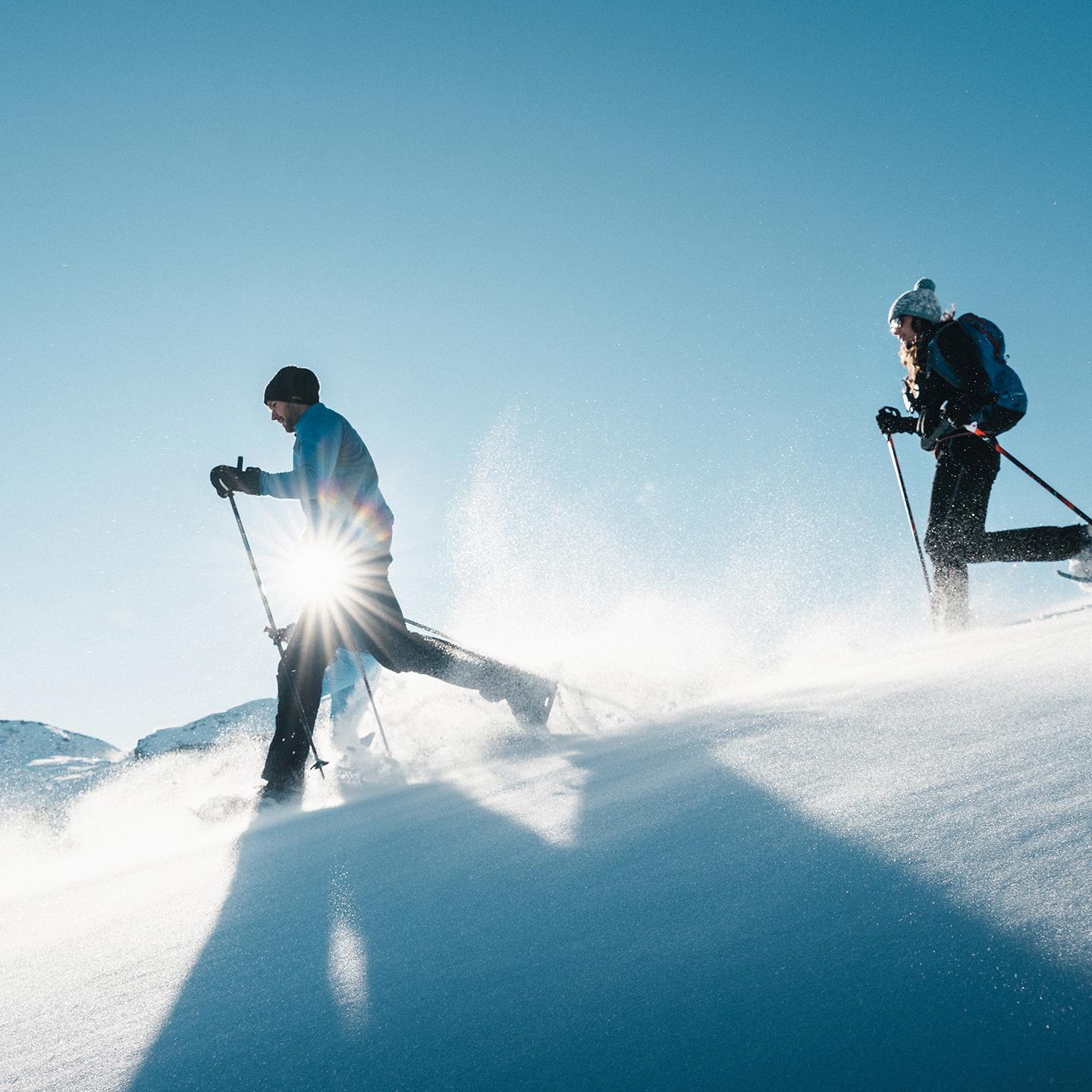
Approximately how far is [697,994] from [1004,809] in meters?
0.60

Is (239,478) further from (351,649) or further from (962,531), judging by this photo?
(962,531)

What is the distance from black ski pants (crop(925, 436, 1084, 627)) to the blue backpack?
8.4 inches

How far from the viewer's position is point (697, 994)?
2.63 ft

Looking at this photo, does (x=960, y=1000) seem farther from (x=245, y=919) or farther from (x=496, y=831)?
(x=245, y=919)

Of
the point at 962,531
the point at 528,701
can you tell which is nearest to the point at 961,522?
the point at 962,531

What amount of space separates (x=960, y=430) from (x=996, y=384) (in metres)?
0.33

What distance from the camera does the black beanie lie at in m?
3.76

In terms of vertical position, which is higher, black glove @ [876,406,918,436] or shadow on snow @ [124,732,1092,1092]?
black glove @ [876,406,918,436]

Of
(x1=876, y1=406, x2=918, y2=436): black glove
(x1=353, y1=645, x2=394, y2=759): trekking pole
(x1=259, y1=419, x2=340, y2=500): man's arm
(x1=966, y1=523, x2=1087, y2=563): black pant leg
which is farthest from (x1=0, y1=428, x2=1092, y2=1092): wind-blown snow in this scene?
(x1=876, y1=406, x2=918, y2=436): black glove

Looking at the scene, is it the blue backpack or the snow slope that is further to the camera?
the snow slope

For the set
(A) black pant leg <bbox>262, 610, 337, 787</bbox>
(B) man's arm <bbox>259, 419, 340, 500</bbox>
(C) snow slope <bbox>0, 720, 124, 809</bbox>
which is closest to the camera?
(A) black pant leg <bbox>262, 610, 337, 787</bbox>

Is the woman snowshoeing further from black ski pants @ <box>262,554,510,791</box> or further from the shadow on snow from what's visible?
the shadow on snow

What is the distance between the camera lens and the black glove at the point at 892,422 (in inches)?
203

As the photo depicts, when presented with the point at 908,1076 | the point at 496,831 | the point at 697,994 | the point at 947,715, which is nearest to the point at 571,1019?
the point at 697,994
